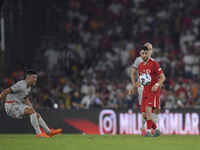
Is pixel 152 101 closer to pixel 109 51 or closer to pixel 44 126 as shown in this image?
pixel 44 126

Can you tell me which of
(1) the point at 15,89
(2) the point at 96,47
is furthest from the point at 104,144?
(2) the point at 96,47

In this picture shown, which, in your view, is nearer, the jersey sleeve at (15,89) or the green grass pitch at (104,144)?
the green grass pitch at (104,144)

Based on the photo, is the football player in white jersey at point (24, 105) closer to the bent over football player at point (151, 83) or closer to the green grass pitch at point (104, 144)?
the green grass pitch at point (104, 144)

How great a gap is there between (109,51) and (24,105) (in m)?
8.34

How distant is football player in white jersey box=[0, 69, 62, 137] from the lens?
8719mm

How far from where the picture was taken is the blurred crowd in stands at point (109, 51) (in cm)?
1404

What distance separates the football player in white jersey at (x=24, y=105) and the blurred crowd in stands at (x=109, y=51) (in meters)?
4.51

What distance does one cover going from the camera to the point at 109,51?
17.0 meters

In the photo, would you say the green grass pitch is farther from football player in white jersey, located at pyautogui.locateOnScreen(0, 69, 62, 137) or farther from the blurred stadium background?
the blurred stadium background

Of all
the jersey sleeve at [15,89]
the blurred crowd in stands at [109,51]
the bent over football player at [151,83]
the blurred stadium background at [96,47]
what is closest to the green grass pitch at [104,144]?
the bent over football player at [151,83]

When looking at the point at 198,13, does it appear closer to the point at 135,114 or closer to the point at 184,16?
the point at 184,16

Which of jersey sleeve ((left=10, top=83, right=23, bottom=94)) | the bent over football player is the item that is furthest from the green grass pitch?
jersey sleeve ((left=10, top=83, right=23, bottom=94))

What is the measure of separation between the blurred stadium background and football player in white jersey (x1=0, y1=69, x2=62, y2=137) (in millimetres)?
4469

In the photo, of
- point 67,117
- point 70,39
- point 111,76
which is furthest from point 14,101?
point 70,39
